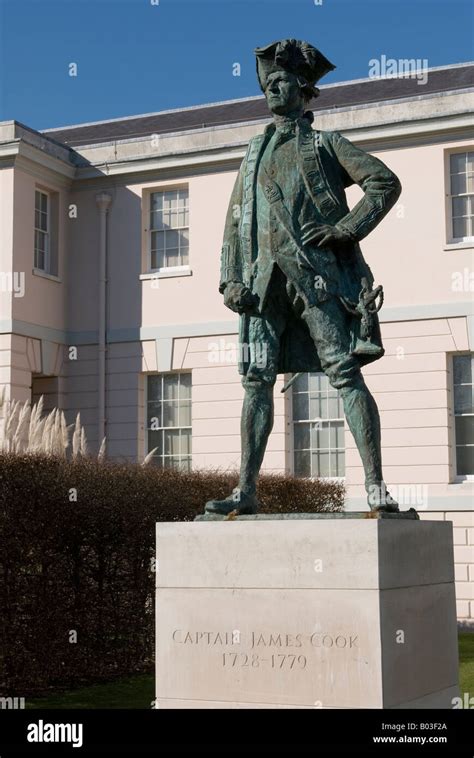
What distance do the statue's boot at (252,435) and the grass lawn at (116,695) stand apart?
166 inches

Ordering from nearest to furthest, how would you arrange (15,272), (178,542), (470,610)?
(178,542) → (470,610) → (15,272)

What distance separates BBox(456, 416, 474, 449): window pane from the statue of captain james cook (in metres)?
13.2

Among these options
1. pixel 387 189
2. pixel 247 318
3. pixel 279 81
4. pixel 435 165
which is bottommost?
pixel 247 318

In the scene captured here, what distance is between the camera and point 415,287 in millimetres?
20750

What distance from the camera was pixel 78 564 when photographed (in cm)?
1243

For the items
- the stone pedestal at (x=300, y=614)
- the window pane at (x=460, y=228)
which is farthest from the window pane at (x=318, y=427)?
the stone pedestal at (x=300, y=614)

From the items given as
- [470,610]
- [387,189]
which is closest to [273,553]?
[387,189]

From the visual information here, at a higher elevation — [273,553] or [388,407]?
[388,407]

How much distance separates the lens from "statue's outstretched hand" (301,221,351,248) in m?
7.39

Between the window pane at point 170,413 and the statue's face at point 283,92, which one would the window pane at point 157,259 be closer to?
the window pane at point 170,413

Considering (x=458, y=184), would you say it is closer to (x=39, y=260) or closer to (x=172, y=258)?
(x=172, y=258)

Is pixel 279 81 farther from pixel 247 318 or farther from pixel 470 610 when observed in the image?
pixel 470 610

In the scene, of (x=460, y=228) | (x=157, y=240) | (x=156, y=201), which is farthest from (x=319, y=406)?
(x=156, y=201)
